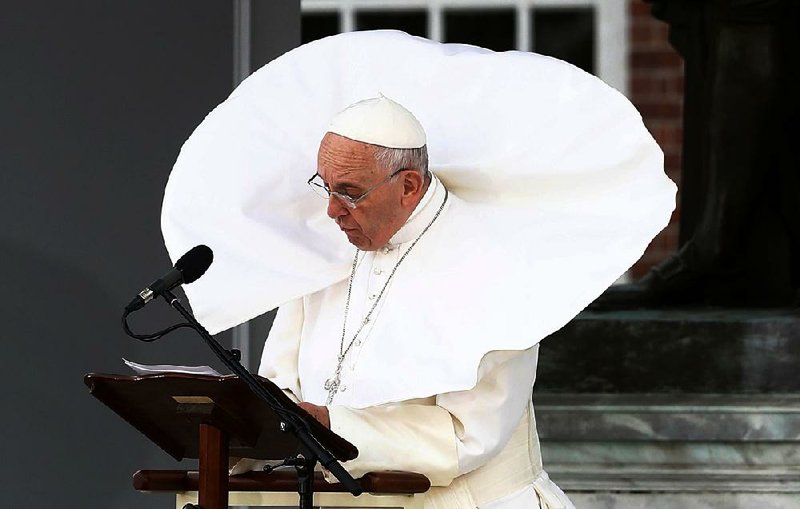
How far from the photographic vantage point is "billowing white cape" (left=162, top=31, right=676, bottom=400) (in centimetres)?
362

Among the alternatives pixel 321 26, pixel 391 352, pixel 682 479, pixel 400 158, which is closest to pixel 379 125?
pixel 400 158

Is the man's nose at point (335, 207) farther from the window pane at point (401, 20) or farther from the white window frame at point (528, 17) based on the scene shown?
the window pane at point (401, 20)

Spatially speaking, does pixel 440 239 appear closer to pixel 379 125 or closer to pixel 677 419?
pixel 379 125

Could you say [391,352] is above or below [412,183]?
below

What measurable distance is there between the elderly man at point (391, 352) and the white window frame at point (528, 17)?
493 centimetres

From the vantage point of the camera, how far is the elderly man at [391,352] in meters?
3.48

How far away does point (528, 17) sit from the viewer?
9.20m

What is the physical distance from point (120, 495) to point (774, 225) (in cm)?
287

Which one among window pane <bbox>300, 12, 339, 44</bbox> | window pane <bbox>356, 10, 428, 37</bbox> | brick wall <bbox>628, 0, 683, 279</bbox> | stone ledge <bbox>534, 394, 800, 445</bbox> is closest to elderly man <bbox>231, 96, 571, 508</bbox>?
stone ledge <bbox>534, 394, 800, 445</bbox>

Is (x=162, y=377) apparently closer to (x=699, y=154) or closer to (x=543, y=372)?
(x=543, y=372)

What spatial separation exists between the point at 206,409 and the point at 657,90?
5636mm

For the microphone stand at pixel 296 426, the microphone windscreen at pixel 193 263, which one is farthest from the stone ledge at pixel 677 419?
the microphone windscreen at pixel 193 263

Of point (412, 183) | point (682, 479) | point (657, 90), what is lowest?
point (682, 479)

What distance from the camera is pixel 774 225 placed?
23.1 ft
